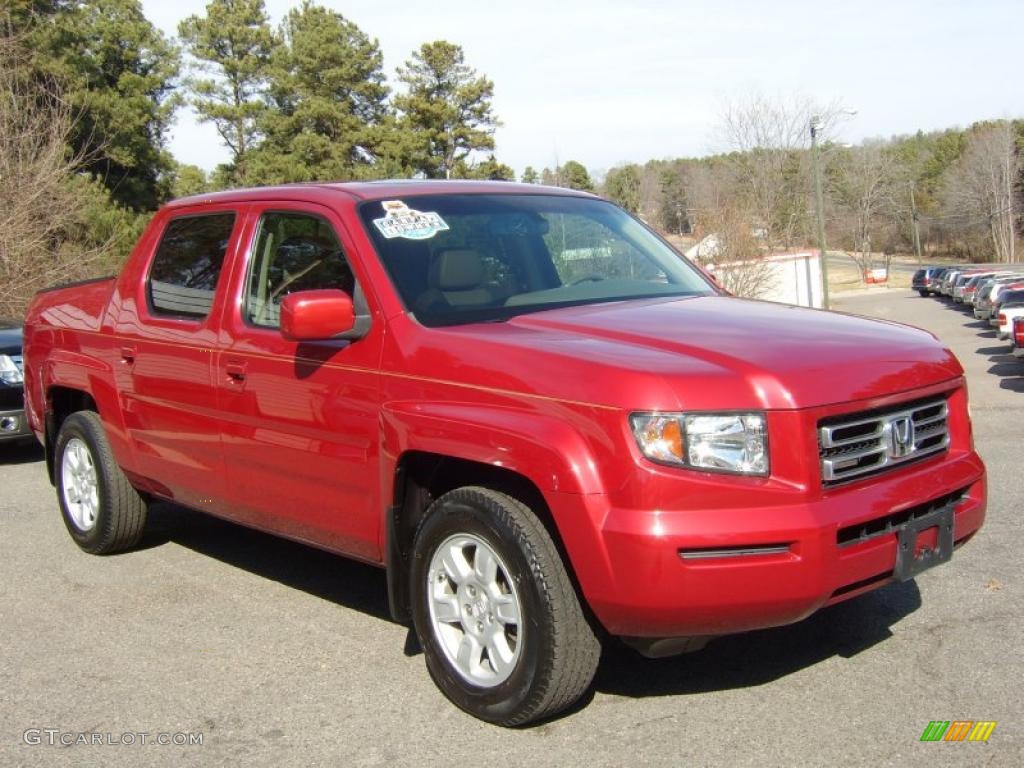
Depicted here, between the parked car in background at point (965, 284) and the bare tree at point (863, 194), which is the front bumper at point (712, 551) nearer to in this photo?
the parked car in background at point (965, 284)

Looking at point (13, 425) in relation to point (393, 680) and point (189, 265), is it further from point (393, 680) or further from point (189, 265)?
point (393, 680)

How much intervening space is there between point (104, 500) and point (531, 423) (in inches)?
135

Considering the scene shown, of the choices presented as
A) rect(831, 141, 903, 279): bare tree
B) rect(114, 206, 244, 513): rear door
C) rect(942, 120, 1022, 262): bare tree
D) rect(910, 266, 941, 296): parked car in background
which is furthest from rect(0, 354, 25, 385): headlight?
rect(942, 120, 1022, 262): bare tree

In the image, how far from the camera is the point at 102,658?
4.76 metres

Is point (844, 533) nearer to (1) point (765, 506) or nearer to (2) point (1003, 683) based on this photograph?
(1) point (765, 506)

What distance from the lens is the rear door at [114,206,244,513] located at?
5.17 m

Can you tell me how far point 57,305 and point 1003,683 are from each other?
5.35m

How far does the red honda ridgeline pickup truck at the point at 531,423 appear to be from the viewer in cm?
345

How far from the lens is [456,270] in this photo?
4492 millimetres

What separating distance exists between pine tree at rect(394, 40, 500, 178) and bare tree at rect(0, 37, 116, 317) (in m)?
23.8

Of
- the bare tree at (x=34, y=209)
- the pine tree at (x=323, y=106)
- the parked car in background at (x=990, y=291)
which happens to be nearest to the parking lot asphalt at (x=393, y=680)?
the bare tree at (x=34, y=209)

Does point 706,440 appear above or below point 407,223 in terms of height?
below

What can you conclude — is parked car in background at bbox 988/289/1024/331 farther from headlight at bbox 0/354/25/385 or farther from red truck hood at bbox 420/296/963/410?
red truck hood at bbox 420/296/963/410
